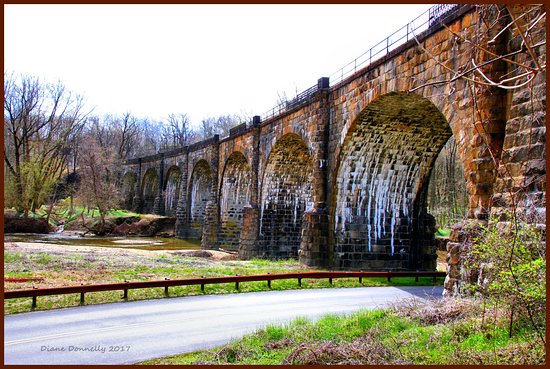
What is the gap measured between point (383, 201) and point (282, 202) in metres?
10.8

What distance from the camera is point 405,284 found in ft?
53.9

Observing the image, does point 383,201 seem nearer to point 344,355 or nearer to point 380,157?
point 380,157

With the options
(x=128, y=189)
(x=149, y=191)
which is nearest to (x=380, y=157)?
(x=149, y=191)

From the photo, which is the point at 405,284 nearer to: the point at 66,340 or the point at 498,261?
the point at 498,261

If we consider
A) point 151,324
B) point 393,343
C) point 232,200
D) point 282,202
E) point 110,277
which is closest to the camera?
point 393,343

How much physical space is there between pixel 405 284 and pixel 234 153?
2250 centimetres

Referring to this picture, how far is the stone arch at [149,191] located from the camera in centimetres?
6975

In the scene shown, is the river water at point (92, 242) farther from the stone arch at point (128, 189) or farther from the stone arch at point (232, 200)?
the stone arch at point (128, 189)

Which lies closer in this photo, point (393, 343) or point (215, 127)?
point (393, 343)

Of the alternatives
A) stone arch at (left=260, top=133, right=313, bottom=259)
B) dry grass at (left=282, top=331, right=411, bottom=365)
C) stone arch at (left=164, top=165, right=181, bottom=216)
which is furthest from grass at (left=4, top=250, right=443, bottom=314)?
stone arch at (left=164, top=165, right=181, bottom=216)

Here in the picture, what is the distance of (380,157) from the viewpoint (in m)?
20.0

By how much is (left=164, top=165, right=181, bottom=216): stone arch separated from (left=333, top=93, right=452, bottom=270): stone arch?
1673 inches

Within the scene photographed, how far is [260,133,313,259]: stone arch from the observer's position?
98.5 feet

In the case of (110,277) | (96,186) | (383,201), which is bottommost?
(110,277)
